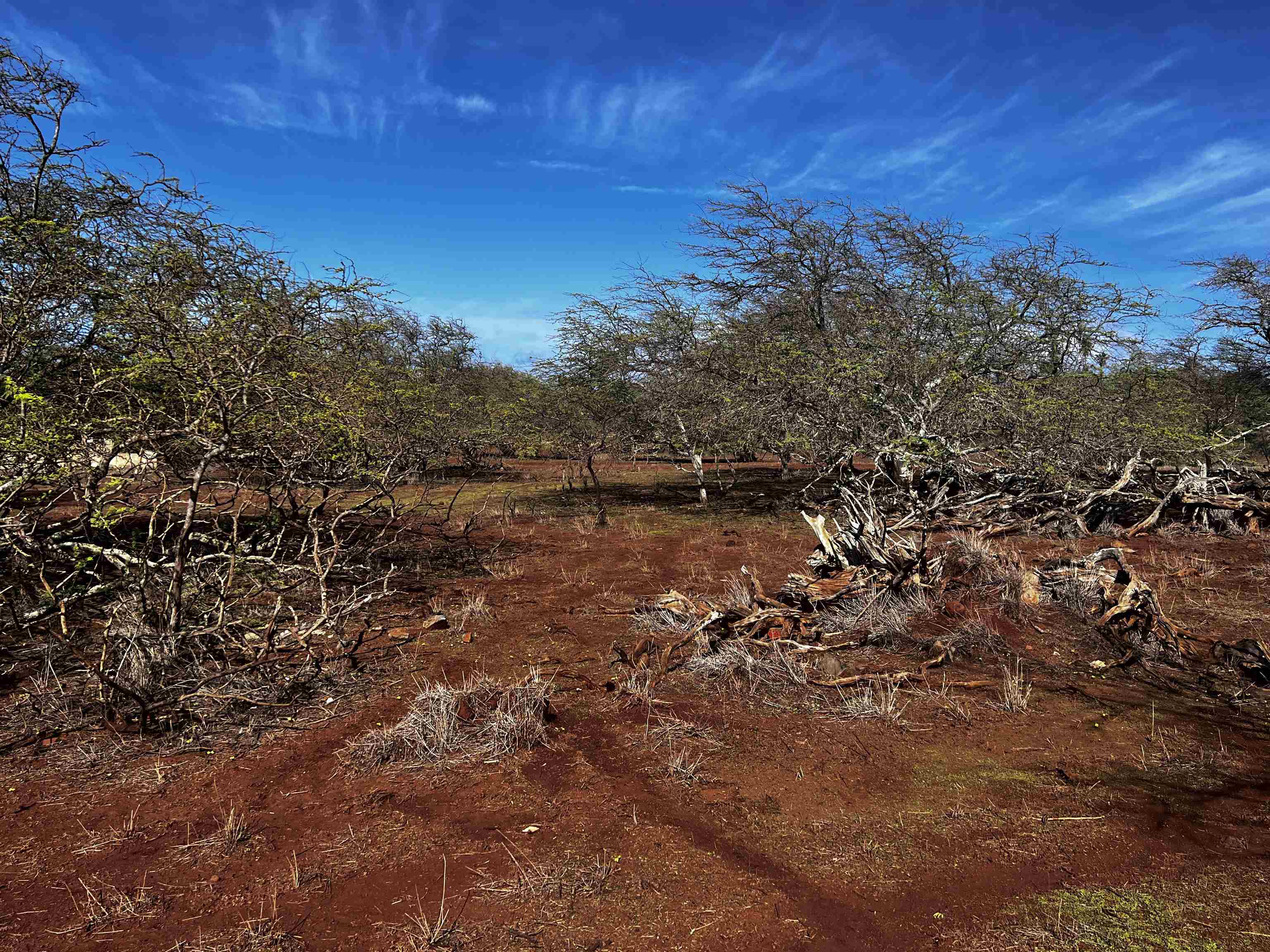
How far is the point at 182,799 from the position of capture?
3715 millimetres

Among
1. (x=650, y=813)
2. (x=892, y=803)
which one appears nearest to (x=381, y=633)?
(x=650, y=813)

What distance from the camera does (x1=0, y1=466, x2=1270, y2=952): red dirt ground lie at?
2.74m

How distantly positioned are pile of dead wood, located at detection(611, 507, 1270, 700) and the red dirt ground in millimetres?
470

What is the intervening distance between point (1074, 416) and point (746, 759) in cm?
976

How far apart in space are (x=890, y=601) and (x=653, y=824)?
13.4ft

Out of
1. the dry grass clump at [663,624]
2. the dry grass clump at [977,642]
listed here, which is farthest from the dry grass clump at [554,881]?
the dry grass clump at [977,642]

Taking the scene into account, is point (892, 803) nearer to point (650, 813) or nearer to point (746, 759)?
point (746, 759)

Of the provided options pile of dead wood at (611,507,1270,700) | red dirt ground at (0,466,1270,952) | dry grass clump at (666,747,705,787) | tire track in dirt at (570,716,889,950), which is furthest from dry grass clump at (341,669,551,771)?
pile of dead wood at (611,507,1270,700)

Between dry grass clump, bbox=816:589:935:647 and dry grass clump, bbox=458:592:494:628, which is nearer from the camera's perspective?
dry grass clump, bbox=816:589:935:647

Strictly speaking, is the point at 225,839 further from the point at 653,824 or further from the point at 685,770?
the point at 685,770

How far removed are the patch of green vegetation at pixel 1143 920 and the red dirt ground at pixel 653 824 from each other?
0.22 ft

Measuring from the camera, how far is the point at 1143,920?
2635 mm

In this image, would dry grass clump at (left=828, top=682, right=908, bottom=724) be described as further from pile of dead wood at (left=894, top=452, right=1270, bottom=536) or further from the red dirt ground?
pile of dead wood at (left=894, top=452, right=1270, bottom=536)

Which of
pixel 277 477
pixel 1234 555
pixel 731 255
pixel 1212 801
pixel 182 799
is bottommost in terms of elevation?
pixel 182 799
